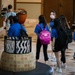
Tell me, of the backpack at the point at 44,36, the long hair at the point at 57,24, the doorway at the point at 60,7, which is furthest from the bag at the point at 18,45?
the doorway at the point at 60,7

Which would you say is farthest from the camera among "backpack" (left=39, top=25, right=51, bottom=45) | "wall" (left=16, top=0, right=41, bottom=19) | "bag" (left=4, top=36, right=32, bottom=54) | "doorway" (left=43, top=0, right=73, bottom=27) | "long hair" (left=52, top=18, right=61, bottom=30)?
"wall" (left=16, top=0, right=41, bottom=19)

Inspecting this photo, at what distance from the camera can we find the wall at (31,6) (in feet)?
69.8

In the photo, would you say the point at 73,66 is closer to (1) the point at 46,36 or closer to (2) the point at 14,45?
(1) the point at 46,36

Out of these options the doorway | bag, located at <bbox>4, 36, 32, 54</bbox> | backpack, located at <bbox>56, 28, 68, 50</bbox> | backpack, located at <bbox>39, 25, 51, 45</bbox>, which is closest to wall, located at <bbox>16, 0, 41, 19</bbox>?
the doorway

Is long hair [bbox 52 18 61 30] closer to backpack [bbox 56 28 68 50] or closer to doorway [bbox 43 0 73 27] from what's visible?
backpack [bbox 56 28 68 50]

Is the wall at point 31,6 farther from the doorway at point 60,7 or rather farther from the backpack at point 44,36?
the backpack at point 44,36

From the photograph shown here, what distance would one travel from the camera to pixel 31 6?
21.6 metres

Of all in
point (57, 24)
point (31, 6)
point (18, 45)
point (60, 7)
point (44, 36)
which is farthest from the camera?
point (31, 6)

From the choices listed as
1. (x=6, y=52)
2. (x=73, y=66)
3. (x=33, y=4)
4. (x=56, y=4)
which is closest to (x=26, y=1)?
(x=33, y=4)

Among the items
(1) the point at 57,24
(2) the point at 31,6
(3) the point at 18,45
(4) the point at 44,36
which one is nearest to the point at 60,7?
(2) the point at 31,6

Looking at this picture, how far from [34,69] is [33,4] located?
1872cm

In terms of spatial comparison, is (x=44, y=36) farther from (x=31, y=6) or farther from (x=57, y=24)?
(x=31, y=6)

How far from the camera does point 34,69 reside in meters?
3.11

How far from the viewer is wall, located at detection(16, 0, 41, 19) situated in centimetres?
2128
